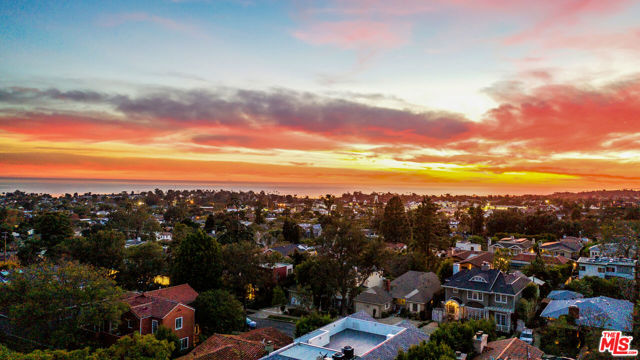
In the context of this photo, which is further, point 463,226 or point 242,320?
point 463,226

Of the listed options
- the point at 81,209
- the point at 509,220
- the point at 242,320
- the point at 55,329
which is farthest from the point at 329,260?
the point at 81,209

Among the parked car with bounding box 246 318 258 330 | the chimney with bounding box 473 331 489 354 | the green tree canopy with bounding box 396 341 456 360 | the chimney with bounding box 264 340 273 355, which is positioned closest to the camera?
the green tree canopy with bounding box 396 341 456 360

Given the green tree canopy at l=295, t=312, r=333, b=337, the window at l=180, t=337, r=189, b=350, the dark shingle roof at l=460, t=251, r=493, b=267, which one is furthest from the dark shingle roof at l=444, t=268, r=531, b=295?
the window at l=180, t=337, r=189, b=350

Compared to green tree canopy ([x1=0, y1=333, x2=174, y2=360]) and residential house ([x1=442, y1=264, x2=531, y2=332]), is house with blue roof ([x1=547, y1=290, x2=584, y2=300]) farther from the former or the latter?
green tree canopy ([x1=0, y1=333, x2=174, y2=360])

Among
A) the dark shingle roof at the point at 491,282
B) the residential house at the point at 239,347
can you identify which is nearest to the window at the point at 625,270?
the dark shingle roof at the point at 491,282

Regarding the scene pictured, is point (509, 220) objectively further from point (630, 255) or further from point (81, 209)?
point (81, 209)

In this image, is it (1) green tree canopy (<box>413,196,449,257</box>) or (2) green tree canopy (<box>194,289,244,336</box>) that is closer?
(2) green tree canopy (<box>194,289,244,336</box>)
